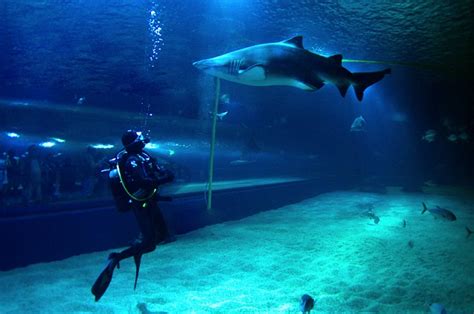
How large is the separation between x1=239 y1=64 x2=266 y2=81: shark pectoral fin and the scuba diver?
1597mm

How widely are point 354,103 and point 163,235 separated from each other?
23.0 metres

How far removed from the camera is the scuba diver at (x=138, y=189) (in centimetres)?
397

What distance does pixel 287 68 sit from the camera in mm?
3391

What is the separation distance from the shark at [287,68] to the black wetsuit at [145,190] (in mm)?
1516

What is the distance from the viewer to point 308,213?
37.8 ft

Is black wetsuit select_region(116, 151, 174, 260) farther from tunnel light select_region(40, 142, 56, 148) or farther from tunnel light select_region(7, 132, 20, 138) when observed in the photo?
tunnel light select_region(7, 132, 20, 138)

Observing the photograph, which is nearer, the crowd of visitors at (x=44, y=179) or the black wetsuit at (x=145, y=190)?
the black wetsuit at (x=145, y=190)

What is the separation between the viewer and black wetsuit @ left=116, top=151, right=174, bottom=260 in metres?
3.96

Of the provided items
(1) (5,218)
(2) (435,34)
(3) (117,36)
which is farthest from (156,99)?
(2) (435,34)

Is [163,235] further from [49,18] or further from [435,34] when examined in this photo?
[435,34]

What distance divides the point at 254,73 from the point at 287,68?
38cm

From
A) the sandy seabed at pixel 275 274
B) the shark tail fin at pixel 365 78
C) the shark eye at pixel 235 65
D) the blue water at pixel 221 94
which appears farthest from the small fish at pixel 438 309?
the shark eye at pixel 235 65

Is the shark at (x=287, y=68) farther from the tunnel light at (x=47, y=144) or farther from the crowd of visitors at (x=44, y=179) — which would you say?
the tunnel light at (x=47, y=144)

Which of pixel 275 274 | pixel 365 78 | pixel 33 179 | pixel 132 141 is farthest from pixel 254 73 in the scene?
pixel 33 179
